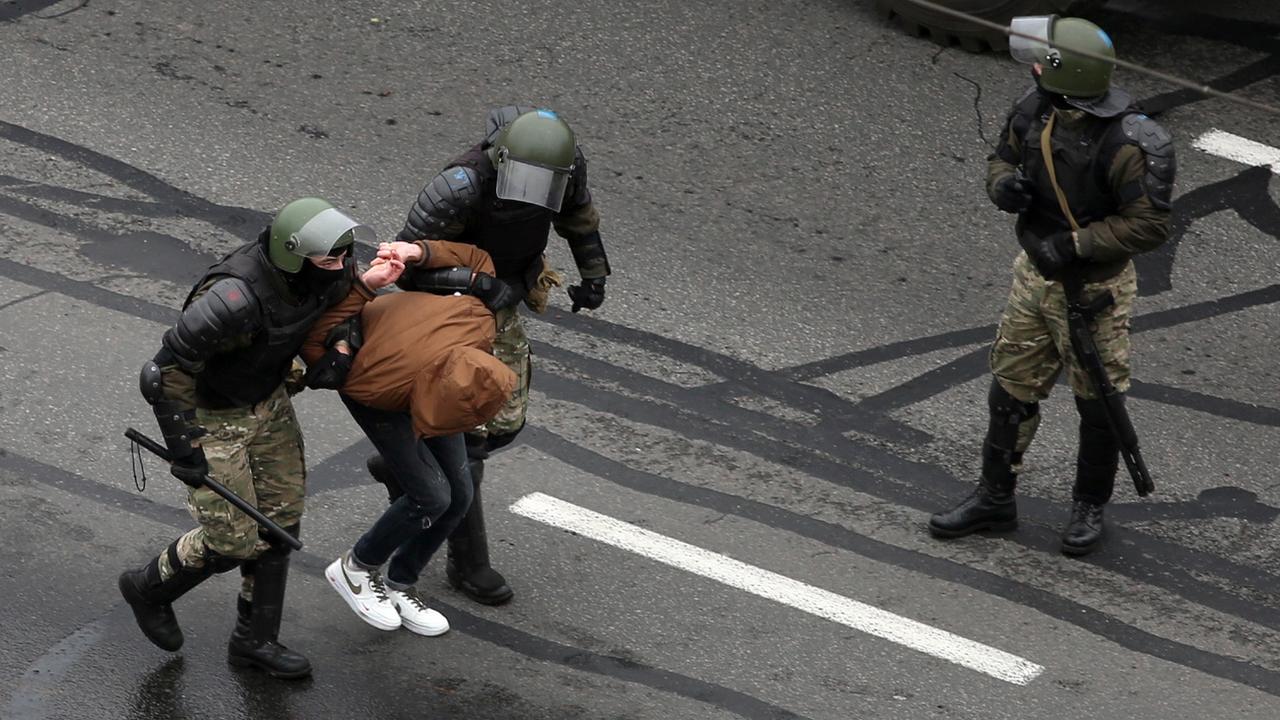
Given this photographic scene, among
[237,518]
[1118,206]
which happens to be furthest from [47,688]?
[1118,206]

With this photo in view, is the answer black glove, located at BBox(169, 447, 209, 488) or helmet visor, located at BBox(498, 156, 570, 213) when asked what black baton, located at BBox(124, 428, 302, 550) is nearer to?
black glove, located at BBox(169, 447, 209, 488)

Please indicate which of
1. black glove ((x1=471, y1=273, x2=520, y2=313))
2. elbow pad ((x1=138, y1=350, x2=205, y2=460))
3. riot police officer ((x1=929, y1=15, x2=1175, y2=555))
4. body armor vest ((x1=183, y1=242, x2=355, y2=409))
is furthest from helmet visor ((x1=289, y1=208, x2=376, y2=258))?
riot police officer ((x1=929, y1=15, x2=1175, y2=555))

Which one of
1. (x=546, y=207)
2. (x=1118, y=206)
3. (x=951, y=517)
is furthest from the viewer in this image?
(x=951, y=517)

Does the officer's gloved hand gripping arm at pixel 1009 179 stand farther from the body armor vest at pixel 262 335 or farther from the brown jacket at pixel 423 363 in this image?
the body armor vest at pixel 262 335

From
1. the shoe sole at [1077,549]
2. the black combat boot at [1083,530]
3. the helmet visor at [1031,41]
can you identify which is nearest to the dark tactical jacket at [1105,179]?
the helmet visor at [1031,41]

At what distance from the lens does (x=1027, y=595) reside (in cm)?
643

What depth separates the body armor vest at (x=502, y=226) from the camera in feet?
19.0

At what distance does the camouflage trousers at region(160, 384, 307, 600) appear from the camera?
17.6 feet

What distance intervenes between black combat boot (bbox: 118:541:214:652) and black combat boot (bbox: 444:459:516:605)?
3.01 ft

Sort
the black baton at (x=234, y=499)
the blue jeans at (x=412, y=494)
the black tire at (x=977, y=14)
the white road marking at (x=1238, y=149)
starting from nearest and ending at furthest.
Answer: the black baton at (x=234, y=499) < the blue jeans at (x=412, y=494) < the white road marking at (x=1238, y=149) < the black tire at (x=977, y=14)

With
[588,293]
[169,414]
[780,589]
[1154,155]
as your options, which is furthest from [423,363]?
[1154,155]

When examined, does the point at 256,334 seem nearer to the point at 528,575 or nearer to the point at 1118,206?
the point at 528,575

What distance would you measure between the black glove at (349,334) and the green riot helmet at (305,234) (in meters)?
0.28

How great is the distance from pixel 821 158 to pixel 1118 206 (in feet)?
10.2
